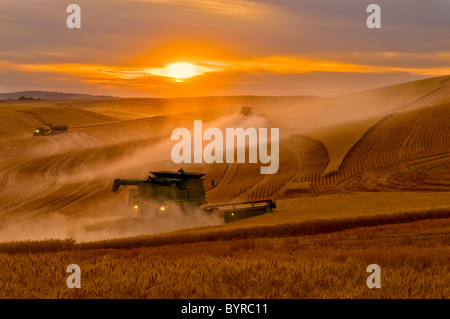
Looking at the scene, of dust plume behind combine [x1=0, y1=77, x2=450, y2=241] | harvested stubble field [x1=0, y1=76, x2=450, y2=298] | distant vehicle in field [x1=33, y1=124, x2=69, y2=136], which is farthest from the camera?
distant vehicle in field [x1=33, y1=124, x2=69, y2=136]

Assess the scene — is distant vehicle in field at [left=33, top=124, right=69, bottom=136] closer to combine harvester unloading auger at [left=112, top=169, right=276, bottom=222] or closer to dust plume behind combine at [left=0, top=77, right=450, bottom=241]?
dust plume behind combine at [left=0, top=77, right=450, bottom=241]

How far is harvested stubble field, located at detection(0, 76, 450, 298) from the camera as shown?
6.64 meters

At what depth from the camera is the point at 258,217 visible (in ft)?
82.5

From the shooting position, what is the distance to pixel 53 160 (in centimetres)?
5703

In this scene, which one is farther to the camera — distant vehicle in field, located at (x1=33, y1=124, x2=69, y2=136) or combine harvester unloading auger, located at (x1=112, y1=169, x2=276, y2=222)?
distant vehicle in field, located at (x1=33, y1=124, x2=69, y2=136)

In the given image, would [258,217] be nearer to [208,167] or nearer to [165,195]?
[165,195]

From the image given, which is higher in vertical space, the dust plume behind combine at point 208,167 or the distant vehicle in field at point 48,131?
the distant vehicle in field at point 48,131

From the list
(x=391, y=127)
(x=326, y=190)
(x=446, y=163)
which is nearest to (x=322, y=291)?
(x=326, y=190)

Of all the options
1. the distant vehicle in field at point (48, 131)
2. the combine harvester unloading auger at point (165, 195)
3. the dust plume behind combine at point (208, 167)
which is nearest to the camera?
the combine harvester unloading auger at point (165, 195)

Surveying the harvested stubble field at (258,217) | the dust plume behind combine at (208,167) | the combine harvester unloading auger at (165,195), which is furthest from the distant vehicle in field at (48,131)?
the combine harvester unloading auger at (165,195)

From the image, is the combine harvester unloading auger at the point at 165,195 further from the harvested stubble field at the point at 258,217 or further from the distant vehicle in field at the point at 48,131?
the distant vehicle in field at the point at 48,131

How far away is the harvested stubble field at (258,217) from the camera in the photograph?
6.64 m

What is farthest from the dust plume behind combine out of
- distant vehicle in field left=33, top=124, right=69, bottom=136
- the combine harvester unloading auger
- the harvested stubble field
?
distant vehicle in field left=33, top=124, right=69, bottom=136

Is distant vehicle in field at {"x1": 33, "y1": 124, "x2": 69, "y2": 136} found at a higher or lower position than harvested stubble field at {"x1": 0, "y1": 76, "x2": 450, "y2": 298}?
higher
